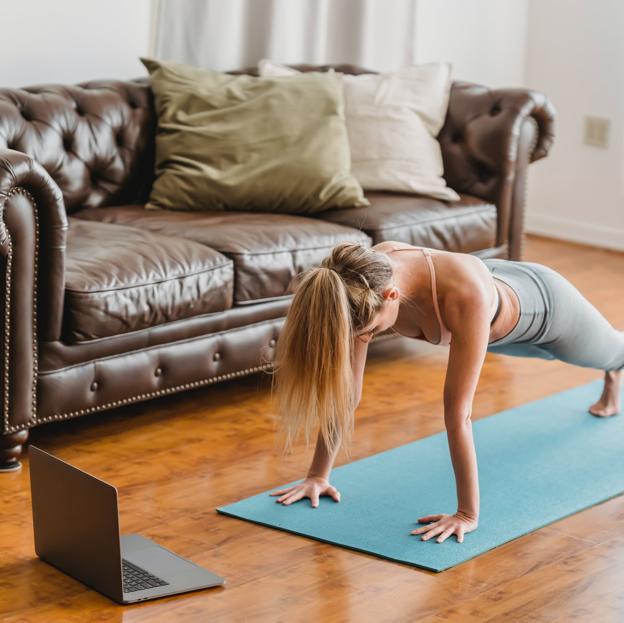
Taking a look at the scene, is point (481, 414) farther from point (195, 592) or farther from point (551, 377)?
point (195, 592)

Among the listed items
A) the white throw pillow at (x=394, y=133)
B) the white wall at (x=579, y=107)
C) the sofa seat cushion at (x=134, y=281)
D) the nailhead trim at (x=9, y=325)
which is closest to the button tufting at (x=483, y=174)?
the white throw pillow at (x=394, y=133)

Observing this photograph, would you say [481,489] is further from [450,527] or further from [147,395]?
[147,395]

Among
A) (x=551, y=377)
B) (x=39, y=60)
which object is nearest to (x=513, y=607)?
(x=551, y=377)

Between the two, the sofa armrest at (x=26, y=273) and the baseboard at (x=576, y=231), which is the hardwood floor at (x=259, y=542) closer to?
the sofa armrest at (x=26, y=273)

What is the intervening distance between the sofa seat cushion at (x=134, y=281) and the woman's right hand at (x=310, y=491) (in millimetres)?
565

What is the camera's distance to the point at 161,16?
405 cm

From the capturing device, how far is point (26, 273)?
8.46ft

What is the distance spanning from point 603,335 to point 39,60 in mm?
2013

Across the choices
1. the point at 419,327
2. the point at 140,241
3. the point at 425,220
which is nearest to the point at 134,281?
the point at 140,241

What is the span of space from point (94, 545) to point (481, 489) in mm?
952

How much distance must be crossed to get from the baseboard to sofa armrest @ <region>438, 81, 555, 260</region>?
1.41 metres

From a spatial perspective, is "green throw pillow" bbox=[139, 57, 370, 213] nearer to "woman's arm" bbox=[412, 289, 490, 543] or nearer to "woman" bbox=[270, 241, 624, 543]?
"woman" bbox=[270, 241, 624, 543]

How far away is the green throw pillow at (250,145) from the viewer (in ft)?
11.4

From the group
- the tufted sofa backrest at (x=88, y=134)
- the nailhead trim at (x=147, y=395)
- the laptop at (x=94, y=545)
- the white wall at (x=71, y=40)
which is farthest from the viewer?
the white wall at (x=71, y=40)
